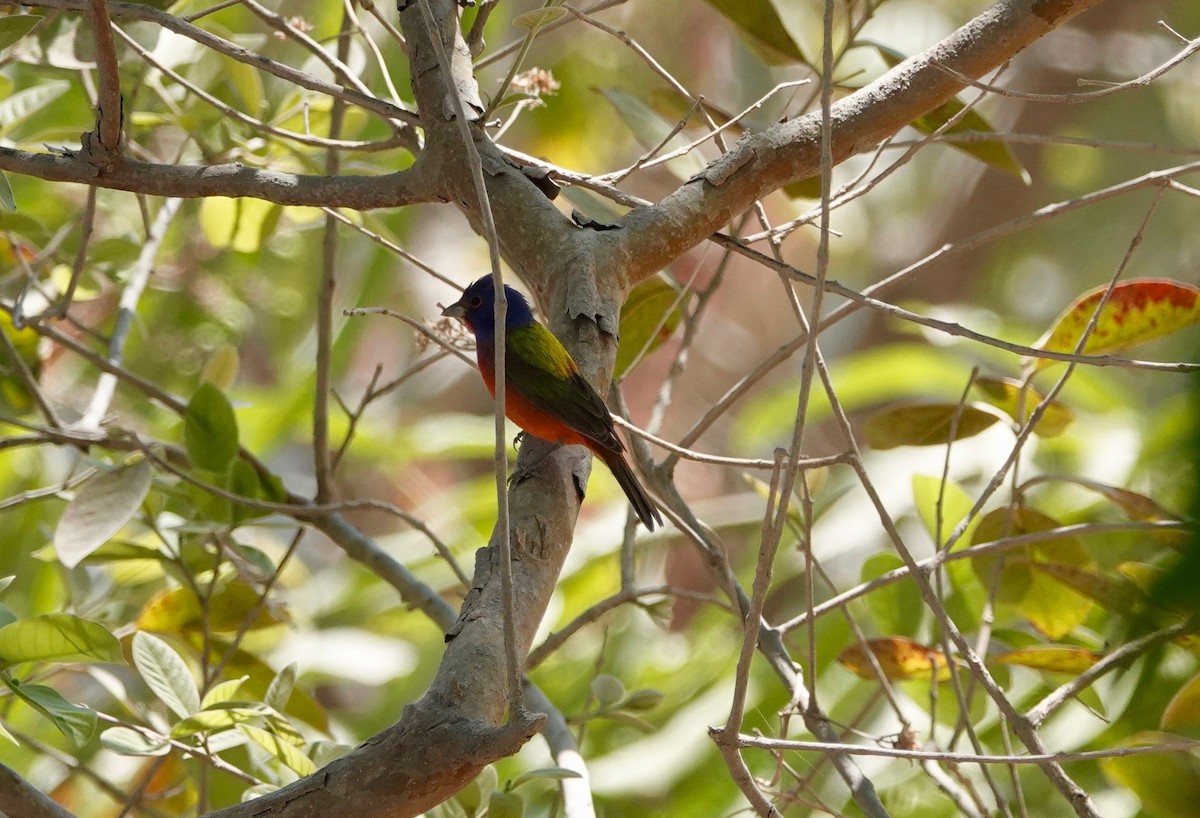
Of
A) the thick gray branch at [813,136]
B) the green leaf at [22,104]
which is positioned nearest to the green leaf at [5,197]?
the green leaf at [22,104]

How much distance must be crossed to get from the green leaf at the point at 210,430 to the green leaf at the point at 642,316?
3.23 ft

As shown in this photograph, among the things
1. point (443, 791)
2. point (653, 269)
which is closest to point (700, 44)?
point (653, 269)

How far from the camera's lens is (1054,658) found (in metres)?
2.54

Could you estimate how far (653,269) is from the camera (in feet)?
7.36

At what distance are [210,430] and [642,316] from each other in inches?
44.3

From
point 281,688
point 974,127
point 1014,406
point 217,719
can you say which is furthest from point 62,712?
point 974,127

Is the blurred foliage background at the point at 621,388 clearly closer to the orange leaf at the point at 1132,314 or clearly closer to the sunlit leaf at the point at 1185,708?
the sunlit leaf at the point at 1185,708

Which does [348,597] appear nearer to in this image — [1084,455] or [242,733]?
[1084,455]

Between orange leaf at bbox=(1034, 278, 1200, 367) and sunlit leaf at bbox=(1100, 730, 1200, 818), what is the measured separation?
900 millimetres

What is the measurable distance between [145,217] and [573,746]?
1907 mm

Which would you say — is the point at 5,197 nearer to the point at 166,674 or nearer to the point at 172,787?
the point at 166,674

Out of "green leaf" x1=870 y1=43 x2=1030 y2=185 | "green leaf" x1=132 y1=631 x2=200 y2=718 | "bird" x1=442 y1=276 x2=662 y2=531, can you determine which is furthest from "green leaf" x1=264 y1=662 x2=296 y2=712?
"green leaf" x1=870 y1=43 x2=1030 y2=185

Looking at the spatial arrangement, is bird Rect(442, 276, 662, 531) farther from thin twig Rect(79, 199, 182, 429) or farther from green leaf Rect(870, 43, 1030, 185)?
green leaf Rect(870, 43, 1030, 185)

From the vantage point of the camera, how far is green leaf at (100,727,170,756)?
1.98 meters
